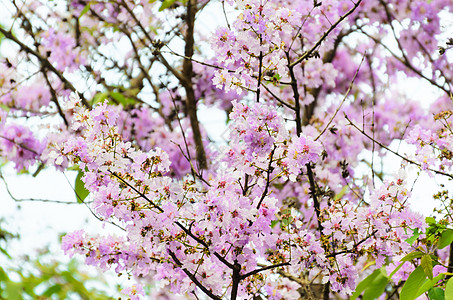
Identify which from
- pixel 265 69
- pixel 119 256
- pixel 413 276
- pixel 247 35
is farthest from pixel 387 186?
pixel 119 256

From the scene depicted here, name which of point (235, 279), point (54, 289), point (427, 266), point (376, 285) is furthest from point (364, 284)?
point (54, 289)

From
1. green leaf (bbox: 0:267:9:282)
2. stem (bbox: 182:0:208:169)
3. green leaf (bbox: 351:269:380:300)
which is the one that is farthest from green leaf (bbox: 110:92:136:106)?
green leaf (bbox: 351:269:380:300)

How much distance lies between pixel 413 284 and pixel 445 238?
0.66 feet

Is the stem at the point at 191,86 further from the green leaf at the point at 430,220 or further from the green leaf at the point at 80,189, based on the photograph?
the green leaf at the point at 430,220

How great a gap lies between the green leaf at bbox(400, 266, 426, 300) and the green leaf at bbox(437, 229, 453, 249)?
127 millimetres

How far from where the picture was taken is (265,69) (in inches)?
64.1

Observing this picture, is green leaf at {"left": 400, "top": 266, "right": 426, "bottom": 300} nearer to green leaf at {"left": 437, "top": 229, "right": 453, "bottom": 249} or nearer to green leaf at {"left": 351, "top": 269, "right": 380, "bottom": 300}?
green leaf at {"left": 437, "top": 229, "right": 453, "bottom": 249}

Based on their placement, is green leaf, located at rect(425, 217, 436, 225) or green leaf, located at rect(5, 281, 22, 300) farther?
green leaf, located at rect(425, 217, 436, 225)

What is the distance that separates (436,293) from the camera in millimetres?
1587

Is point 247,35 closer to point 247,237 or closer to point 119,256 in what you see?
point 247,237

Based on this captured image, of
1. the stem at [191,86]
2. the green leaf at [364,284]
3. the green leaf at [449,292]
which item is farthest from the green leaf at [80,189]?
the green leaf at [449,292]

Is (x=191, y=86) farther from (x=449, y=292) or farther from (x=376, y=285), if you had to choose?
(x=449, y=292)

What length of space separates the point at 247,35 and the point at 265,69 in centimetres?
12

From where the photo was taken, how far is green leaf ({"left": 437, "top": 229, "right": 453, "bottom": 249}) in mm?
1623
